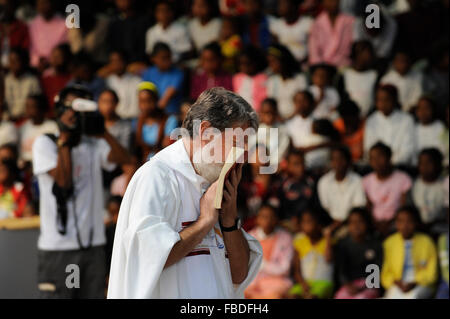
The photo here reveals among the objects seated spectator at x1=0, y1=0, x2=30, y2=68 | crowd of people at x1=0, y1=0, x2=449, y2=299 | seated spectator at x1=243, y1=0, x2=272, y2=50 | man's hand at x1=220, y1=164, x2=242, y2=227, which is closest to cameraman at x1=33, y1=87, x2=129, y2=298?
crowd of people at x1=0, y1=0, x2=449, y2=299

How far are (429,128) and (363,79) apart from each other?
40.0 inches

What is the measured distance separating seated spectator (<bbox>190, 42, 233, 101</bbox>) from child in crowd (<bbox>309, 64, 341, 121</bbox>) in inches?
42.7

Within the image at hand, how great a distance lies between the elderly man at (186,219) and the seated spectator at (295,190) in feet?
15.1

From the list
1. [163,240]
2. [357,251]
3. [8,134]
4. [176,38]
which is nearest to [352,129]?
[357,251]

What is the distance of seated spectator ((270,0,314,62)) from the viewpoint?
375 inches

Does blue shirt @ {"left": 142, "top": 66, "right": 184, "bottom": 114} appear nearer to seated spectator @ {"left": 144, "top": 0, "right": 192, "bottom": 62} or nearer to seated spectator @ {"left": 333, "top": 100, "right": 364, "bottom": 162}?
seated spectator @ {"left": 144, "top": 0, "right": 192, "bottom": 62}

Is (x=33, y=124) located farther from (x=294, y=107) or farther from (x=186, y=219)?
(x=186, y=219)

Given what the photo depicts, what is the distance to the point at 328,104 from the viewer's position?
8797 mm

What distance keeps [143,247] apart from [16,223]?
13.0ft

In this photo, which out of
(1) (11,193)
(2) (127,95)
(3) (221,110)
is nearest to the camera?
(3) (221,110)

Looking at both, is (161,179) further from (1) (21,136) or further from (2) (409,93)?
(1) (21,136)

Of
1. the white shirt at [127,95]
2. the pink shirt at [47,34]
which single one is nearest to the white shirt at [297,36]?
the white shirt at [127,95]

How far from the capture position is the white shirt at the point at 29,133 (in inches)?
376

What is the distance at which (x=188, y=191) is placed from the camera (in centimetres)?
349
